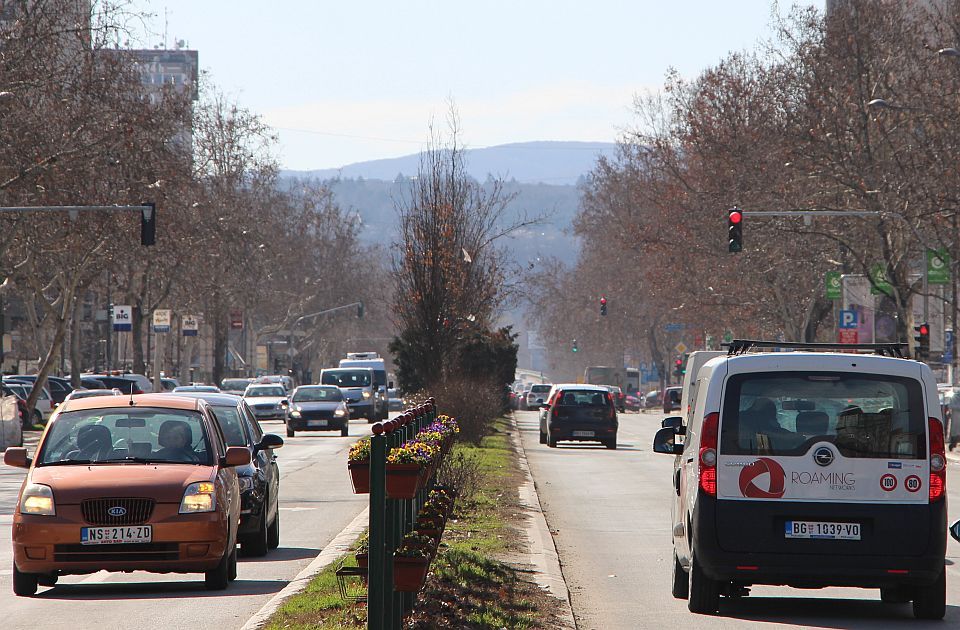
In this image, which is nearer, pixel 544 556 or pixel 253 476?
pixel 544 556

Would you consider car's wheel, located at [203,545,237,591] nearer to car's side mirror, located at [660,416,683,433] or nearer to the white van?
car's side mirror, located at [660,416,683,433]

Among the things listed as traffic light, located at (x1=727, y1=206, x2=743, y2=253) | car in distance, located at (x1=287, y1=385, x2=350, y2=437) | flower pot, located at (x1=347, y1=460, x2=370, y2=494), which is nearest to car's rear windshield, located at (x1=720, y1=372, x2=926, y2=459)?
flower pot, located at (x1=347, y1=460, x2=370, y2=494)

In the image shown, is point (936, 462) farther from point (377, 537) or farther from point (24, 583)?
point (24, 583)

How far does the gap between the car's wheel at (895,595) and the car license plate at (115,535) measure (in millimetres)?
5395

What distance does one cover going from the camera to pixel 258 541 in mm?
15344

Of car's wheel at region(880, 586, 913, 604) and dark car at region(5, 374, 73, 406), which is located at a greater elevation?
dark car at region(5, 374, 73, 406)

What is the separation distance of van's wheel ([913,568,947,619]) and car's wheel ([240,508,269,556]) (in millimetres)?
6503

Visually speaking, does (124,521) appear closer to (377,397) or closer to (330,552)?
(330,552)

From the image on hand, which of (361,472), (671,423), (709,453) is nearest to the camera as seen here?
(361,472)

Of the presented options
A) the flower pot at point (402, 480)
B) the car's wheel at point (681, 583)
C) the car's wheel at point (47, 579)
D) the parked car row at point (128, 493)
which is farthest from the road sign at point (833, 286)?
the flower pot at point (402, 480)

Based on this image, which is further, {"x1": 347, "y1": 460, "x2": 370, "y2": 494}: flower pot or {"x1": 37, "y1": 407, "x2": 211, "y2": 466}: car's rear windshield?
{"x1": 37, "y1": 407, "x2": 211, "y2": 466}: car's rear windshield

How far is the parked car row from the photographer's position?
11.9 meters

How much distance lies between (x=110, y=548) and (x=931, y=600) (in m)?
5.89

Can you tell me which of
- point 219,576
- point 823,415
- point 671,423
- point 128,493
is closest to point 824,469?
point 823,415
